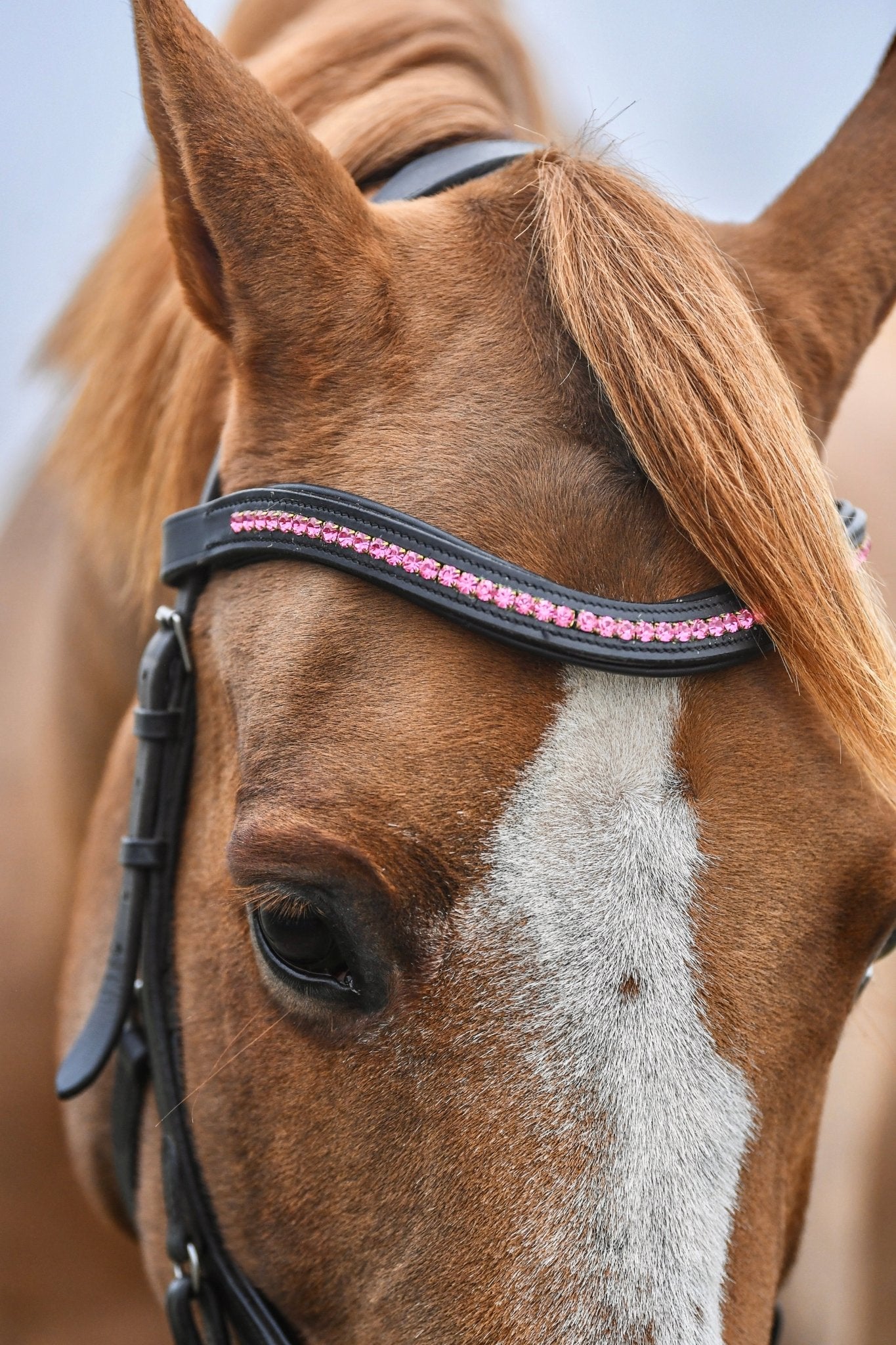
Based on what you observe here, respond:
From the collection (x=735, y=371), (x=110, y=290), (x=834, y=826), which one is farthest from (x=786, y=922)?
(x=110, y=290)

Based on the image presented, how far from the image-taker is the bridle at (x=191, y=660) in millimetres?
854

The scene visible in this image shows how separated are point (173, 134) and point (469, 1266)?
0.90 m

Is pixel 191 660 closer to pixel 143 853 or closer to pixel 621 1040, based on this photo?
pixel 143 853

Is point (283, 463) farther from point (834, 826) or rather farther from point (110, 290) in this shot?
point (110, 290)

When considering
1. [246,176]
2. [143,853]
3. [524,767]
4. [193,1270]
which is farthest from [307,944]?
[246,176]

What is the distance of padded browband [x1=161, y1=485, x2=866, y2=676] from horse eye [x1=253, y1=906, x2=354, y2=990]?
0.25 meters

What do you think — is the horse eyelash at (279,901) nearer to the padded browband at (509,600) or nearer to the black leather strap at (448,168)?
the padded browband at (509,600)

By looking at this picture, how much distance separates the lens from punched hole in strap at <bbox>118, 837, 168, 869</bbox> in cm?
114

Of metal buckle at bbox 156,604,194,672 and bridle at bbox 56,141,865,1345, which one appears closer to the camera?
bridle at bbox 56,141,865,1345

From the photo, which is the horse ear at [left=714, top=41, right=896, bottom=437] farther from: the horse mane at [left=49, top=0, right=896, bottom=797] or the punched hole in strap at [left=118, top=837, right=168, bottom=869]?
the punched hole in strap at [left=118, top=837, right=168, bottom=869]

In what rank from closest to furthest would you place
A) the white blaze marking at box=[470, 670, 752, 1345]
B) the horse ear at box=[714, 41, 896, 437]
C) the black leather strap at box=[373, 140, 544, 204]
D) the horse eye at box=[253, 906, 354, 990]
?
the white blaze marking at box=[470, 670, 752, 1345] → the horse eye at box=[253, 906, 354, 990] → the horse ear at box=[714, 41, 896, 437] → the black leather strap at box=[373, 140, 544, 204]

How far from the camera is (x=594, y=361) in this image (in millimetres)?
906

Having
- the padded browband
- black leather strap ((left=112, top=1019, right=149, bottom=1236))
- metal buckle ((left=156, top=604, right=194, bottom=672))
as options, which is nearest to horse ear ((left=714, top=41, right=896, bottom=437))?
the padded browband

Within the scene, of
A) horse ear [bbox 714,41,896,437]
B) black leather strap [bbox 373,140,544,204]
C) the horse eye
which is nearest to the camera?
the horse eye
